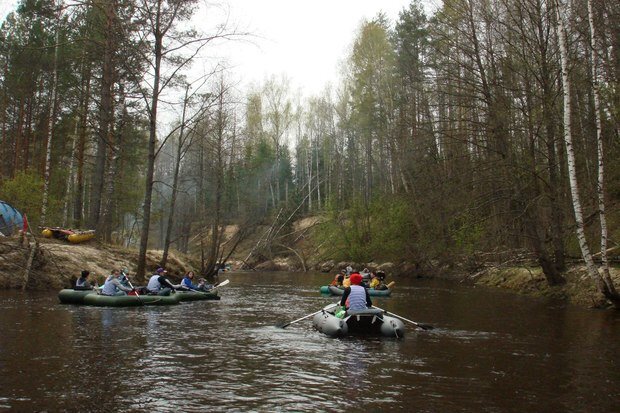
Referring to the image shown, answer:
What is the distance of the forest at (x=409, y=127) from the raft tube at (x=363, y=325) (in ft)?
19.0

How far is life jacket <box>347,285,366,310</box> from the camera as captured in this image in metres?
11.3

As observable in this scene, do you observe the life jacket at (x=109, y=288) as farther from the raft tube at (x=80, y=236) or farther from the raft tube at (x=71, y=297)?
the raft tube at (x=80, y=236)

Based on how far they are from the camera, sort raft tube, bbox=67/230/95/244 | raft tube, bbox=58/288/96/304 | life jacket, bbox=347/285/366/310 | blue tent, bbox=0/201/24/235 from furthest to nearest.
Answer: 1. raft tube, bbox=67/230/95/244
2. blue tent, bbox=0/201/24/235
3. raft tube, bbox=58/288/96/304
4. life jacket, bbox=347/285/366/310

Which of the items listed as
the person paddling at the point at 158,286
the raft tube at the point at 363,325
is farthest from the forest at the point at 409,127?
the raft tube at the point at 363,325

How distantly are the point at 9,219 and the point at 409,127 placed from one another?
48.4 ft

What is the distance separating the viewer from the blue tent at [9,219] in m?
19.4

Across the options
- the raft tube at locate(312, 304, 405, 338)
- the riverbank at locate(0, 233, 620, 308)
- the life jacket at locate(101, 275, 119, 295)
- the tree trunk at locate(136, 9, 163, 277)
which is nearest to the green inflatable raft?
the life jacket at locate(101, 275, 119, 295)

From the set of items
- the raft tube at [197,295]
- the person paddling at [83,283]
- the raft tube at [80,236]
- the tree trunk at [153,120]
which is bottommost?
the raft tube at [197,295]

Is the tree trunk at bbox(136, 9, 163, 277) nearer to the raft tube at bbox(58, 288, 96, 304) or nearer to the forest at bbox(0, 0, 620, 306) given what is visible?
the forest at bbox(0, 0, 620, 306)

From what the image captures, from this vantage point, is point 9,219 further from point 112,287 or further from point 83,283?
point 112,287

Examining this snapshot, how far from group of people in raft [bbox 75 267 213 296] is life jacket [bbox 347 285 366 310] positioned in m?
7.10

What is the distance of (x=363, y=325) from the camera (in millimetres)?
11383

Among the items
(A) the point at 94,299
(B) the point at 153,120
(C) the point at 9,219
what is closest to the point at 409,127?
(B) the point at 153,120

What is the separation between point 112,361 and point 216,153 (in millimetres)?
21533
